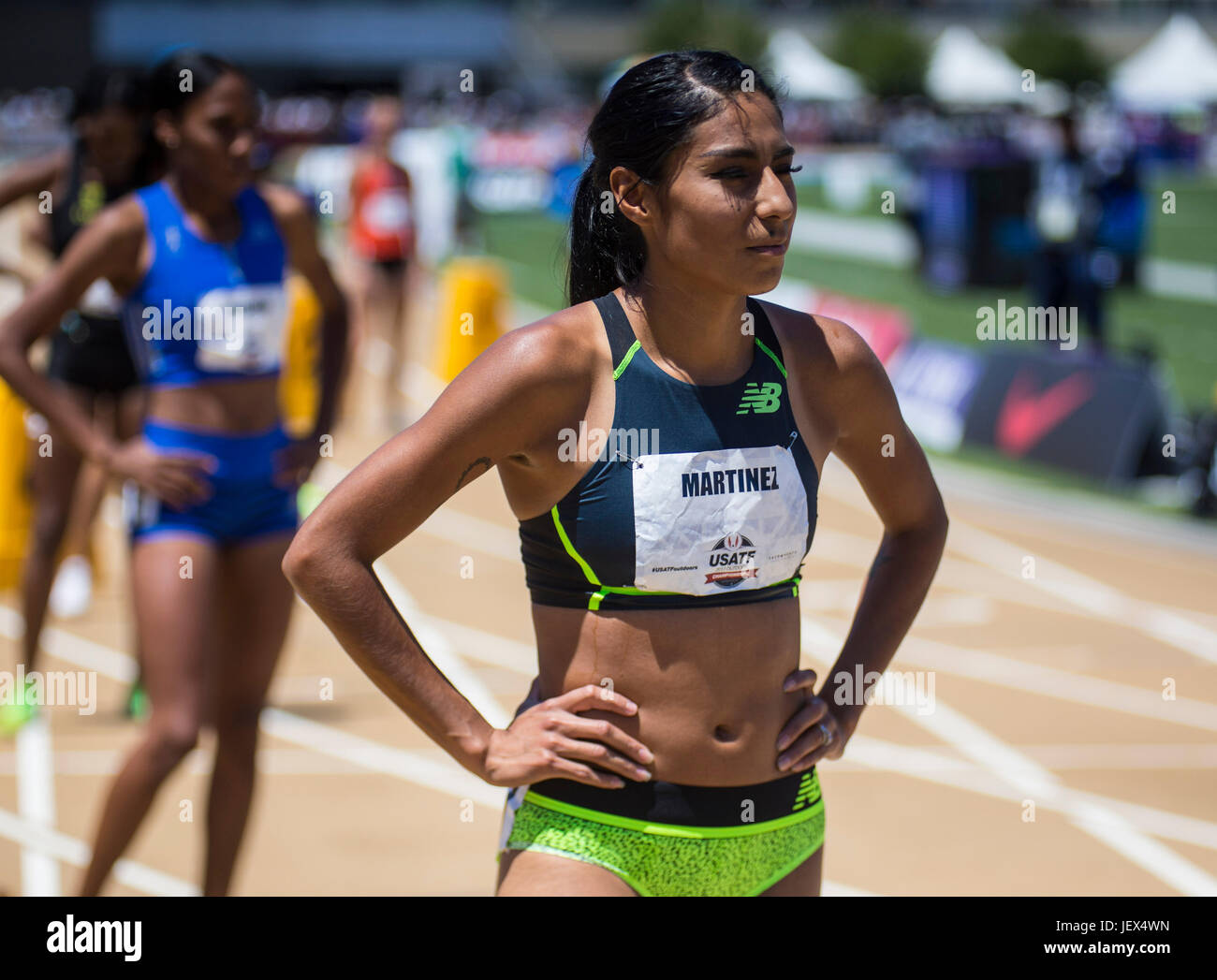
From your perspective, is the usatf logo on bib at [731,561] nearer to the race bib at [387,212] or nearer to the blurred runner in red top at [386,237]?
the blurred runner in red top at [386,237]

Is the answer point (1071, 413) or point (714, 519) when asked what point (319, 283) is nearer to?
point (714, 519)

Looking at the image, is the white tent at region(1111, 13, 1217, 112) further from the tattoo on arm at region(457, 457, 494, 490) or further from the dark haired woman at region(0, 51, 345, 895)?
the tattoo on arm at region(457, 457, 494, 490)

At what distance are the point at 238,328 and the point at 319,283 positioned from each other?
0.50m

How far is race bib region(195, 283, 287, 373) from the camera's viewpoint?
420 cm

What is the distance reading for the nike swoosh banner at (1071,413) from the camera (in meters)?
10.0

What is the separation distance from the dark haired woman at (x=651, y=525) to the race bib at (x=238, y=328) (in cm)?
184

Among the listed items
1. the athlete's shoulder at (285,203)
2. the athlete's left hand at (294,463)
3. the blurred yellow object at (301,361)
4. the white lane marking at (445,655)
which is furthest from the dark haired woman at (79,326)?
the blurred yellow object at (301,361)

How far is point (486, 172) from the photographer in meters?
38.2

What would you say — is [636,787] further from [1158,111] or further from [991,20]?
[991,20]

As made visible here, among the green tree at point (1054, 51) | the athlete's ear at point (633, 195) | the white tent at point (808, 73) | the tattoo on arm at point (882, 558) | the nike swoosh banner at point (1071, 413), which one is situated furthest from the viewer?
the green tree at point (1054, 51)

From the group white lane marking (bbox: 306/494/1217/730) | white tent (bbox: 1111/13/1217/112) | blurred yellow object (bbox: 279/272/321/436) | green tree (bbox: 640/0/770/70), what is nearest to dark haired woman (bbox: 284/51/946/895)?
white lane marking (bbox: 306/494/1217/730)

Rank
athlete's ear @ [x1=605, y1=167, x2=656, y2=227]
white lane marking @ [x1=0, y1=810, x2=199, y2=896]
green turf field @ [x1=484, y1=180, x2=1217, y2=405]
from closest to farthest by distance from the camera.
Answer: athlete's ear @ [x1=605, y1=167, x2=656, y2=227]
white lane marking @ [x1=0, y1=810, x2=199, y2=896]
green turf field @ [x1=484, y1=180, x2=1217, y2=405]

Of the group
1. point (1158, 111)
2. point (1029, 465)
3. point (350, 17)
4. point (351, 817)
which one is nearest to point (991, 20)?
point (1158, 111)

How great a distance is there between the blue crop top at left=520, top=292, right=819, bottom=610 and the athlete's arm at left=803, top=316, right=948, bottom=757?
19 cm
